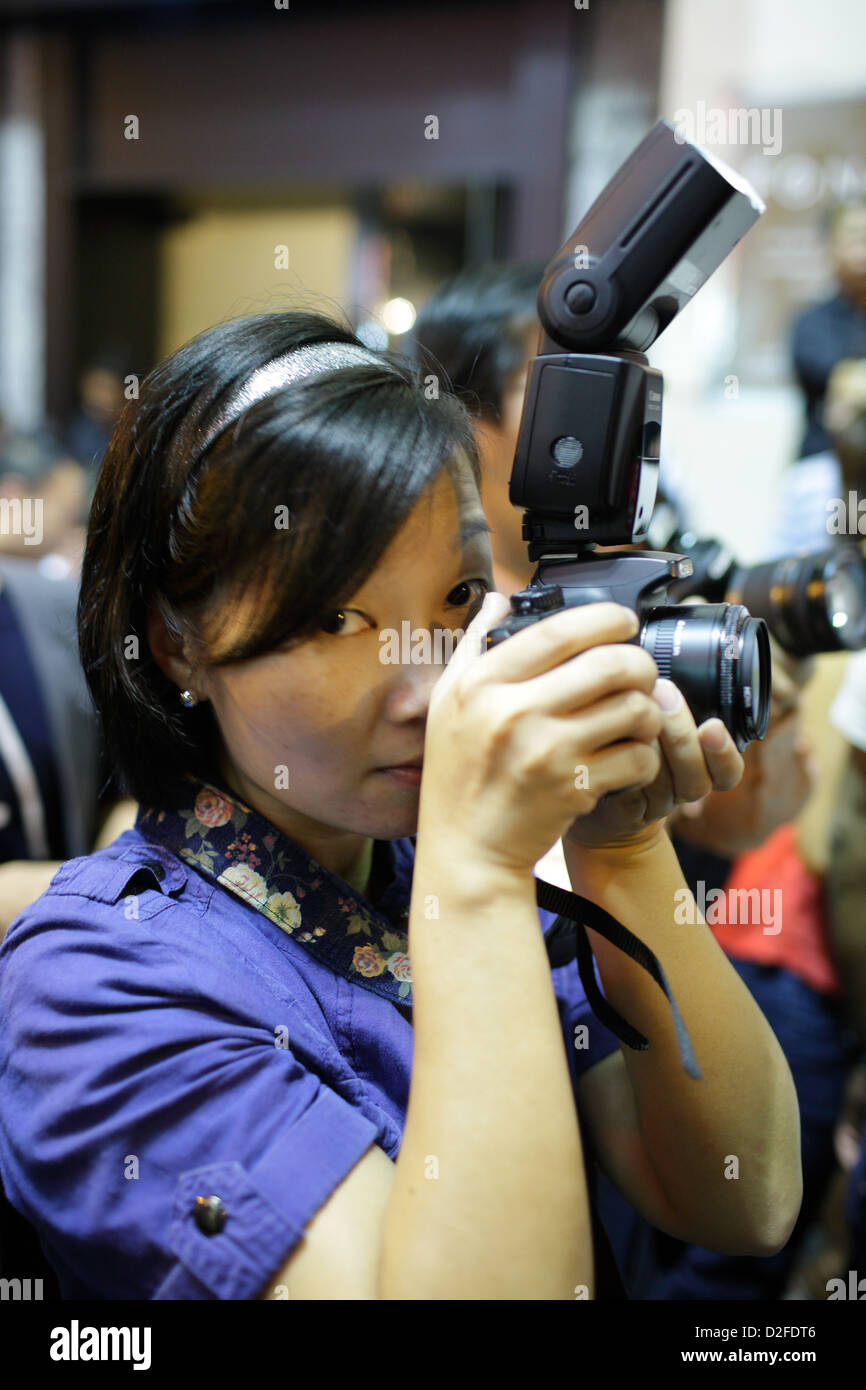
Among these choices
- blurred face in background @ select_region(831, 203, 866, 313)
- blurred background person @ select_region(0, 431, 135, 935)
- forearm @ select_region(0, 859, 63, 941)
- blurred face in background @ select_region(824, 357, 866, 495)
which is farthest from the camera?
blurred face in background @ select_region(831, 203, 866, 313)

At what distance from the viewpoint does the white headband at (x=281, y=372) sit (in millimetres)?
676

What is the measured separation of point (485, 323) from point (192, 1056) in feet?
3.45

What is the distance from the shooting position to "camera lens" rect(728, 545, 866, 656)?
108cm

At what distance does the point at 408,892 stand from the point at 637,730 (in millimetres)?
282

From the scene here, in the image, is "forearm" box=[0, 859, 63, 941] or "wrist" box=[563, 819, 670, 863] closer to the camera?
"wrist" box=[563, 819, 670, 863]

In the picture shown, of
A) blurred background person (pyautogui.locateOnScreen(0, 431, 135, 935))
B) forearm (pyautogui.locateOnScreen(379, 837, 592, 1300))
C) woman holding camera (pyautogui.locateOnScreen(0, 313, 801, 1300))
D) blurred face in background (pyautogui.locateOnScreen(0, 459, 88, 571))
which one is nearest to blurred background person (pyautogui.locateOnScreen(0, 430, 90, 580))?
blurred face in background (pyautogui.locateOnScreen(0, 459, 88, 571))

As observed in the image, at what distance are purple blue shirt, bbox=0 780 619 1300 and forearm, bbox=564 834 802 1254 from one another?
0.50 feet

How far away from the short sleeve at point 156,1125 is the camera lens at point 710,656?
309 mm

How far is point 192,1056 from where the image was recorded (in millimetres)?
596

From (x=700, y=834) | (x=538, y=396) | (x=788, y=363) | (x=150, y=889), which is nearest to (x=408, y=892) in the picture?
(x=150, y=889)

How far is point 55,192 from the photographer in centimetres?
407

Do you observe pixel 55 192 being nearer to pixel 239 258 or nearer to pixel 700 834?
pixel 239 258

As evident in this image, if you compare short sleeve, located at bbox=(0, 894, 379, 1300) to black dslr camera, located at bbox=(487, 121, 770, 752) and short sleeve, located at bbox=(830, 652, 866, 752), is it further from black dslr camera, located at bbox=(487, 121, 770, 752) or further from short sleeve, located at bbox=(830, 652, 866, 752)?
short sleeve, located at bbox=(830, 652, 866, 752)

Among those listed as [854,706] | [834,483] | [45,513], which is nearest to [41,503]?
[45,513]
